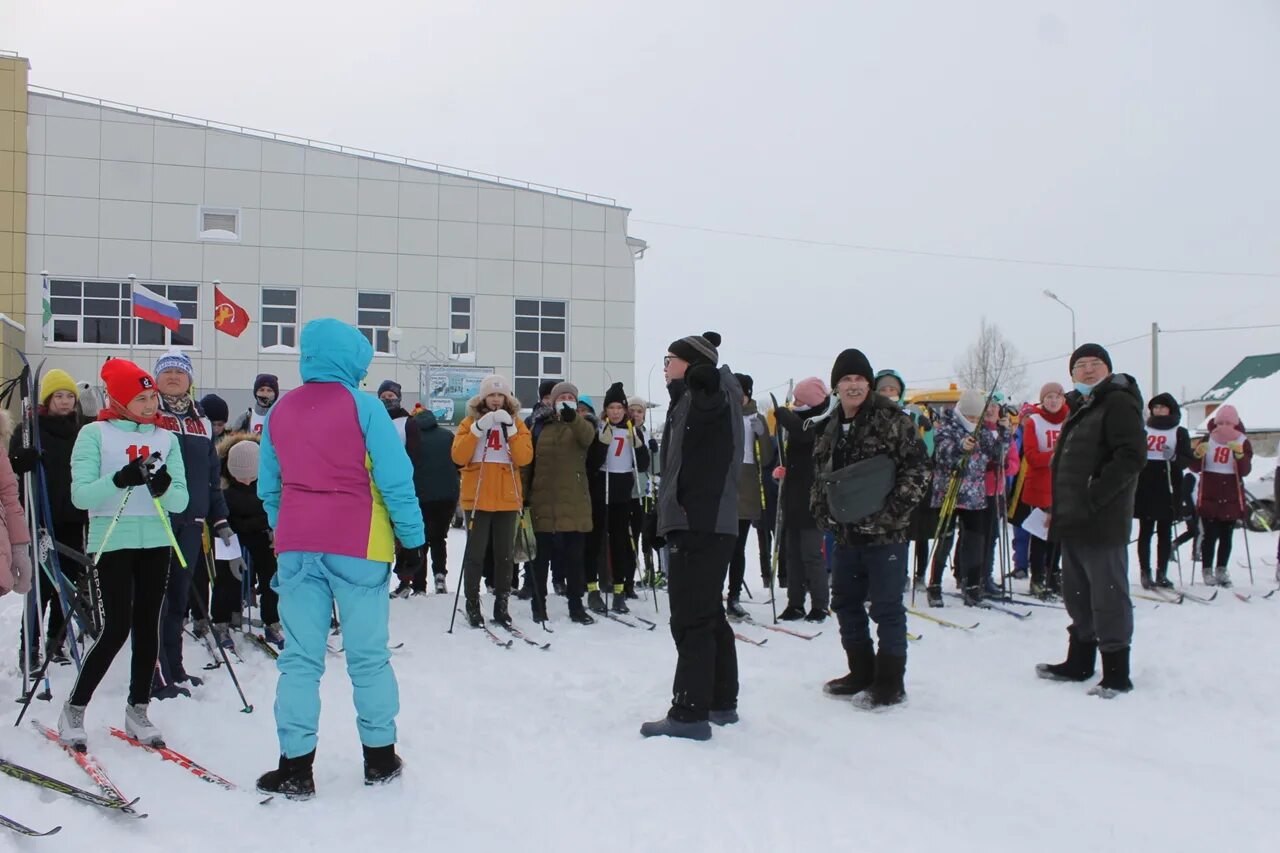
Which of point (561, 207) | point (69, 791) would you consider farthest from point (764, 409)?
point (561, 207)

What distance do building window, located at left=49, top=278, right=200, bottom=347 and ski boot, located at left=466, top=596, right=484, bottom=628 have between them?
20347 mm

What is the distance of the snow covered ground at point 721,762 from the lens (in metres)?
3.33

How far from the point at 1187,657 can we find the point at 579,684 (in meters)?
4.06

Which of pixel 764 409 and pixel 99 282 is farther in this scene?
pixel 99 282

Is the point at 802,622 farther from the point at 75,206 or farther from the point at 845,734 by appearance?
the point at 75,206

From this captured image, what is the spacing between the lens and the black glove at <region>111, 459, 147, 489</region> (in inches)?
161

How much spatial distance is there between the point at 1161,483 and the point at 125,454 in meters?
9.00

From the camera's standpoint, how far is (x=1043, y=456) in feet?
28.5

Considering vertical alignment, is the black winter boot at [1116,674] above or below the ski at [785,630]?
above

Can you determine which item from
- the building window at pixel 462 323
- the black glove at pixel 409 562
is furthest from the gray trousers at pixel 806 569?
the building window at pixel 462 323

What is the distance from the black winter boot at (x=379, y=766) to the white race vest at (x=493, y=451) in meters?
3.63

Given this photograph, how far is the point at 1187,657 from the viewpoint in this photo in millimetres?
6164

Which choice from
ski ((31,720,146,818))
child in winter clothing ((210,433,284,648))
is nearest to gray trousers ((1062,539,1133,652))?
ski ((31,720,146,818))

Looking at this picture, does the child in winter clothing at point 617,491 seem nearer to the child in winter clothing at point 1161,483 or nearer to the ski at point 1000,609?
the ski at point 1000,609
